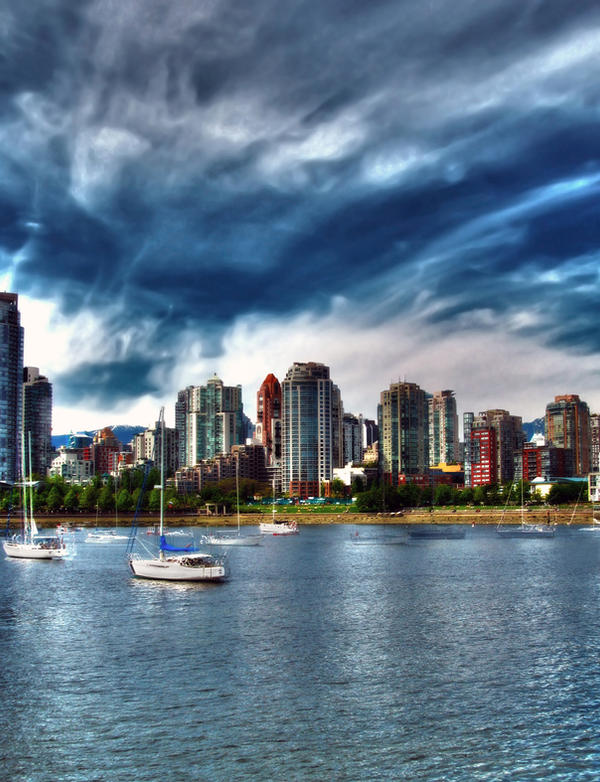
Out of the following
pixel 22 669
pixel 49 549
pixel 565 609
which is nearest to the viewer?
pixel 22 669

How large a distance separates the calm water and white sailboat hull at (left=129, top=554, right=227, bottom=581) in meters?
2.75

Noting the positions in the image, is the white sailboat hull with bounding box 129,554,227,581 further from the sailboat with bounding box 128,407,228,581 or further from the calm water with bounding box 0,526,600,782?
the calm water with bounding box 0,526,600,782

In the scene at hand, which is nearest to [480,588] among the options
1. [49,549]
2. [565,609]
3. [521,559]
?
[565,609]

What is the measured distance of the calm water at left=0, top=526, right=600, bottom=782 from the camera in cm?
3962

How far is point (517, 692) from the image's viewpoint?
167 feet

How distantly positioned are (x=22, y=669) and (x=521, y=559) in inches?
4208

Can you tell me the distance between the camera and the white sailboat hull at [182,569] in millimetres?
105188

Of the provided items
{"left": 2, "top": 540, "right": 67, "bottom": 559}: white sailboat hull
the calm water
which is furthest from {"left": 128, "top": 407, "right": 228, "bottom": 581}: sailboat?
{"left": 2, "top": 540, "right": 67, "bottom": 559}: white sailboat hull

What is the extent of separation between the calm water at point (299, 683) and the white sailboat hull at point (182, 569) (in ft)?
9.03

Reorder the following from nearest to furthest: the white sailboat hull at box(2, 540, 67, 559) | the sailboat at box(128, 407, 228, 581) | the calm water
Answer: the calm water < the sailboat at box(128, 407, 228, 581) < the white sailboat hull at box(2, 540, 67, 559)

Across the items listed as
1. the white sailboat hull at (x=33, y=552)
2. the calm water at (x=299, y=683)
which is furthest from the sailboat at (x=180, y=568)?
the white sailboat hull at (x=33, y=552)

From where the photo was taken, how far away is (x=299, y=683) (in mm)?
53688

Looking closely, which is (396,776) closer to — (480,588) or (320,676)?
(320,676)

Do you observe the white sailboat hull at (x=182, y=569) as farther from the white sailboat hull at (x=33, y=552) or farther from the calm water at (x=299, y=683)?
the white sailboat hull at (x=33, y=552)
